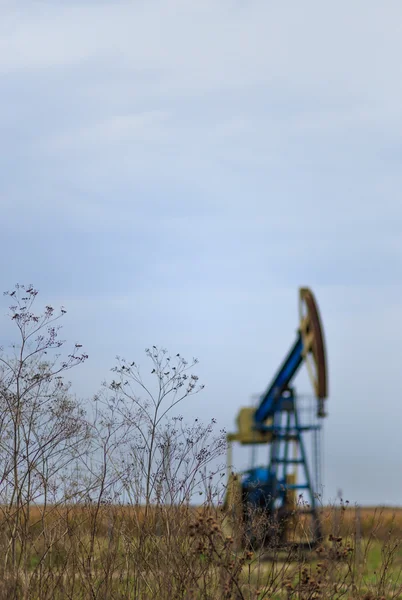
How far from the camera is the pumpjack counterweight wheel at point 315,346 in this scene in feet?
57.1

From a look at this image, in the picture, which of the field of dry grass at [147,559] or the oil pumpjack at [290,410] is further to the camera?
the oil pumpjack at [290,410]

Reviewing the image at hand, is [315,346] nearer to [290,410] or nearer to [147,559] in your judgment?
[290,410]

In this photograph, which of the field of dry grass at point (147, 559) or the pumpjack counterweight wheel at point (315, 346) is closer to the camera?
the field of dry grass at point (147, 559)

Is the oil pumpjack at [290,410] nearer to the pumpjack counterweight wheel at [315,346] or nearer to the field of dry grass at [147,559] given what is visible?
the pumpjack counterweight wheel at [315,346]

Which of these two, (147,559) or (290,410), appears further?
(290,410)

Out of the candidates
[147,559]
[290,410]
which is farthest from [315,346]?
[147,559]

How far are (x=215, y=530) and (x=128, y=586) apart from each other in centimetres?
172

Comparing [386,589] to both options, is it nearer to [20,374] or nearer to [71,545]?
[71,545]

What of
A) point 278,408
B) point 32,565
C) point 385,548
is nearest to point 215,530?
point 385,548

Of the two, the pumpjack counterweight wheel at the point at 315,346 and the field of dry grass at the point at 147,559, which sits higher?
the pumpjack counterweight wheel at the point at 315,346

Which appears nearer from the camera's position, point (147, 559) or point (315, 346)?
point (147, 559)

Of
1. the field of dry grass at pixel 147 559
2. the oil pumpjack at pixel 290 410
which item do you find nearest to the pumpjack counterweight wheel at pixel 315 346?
the oil pumpjack at pixel 290 410

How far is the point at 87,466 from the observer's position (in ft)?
19.3

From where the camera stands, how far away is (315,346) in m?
17.4
